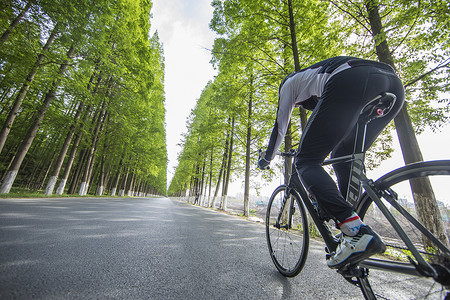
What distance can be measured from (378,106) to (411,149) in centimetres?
489

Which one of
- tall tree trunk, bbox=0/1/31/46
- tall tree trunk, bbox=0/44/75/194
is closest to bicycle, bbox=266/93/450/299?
tall tree trunk, bbox=0/44/75/194

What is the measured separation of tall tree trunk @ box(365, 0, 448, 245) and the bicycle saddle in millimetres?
2712

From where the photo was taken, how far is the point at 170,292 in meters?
1.17

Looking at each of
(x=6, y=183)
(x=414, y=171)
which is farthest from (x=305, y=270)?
(x=6, y=183)

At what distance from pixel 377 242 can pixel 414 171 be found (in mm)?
532

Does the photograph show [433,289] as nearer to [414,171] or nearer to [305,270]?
[414,171]

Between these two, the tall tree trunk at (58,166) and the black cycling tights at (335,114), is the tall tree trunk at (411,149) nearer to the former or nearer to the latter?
the black cycling tights at (335,114)

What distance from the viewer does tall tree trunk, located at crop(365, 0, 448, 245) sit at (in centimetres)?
347

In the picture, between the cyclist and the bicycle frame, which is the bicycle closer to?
the bicycle frame

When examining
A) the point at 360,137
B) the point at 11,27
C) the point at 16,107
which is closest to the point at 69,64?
the point at 11,27

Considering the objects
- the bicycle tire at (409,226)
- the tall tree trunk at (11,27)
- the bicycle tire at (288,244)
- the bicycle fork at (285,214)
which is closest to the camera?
the bicycle tire at (409,226)

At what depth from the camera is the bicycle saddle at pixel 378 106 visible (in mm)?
1301

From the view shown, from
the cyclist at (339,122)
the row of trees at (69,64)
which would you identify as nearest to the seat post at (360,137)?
the cyclist at (339,122)

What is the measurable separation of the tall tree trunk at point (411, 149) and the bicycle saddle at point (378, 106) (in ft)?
8.90
